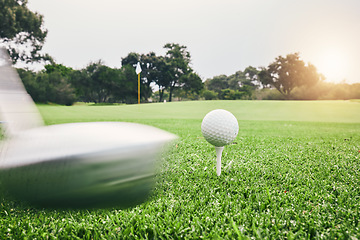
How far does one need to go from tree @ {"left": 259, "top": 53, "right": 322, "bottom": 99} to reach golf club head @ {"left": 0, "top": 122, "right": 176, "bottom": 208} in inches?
1738

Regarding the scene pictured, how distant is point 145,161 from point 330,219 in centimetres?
124

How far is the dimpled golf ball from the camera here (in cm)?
194

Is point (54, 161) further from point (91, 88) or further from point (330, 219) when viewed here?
point (91, 88)

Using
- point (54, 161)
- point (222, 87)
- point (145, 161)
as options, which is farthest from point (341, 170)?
point (222, 87)

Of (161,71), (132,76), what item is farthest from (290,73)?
(132,76)

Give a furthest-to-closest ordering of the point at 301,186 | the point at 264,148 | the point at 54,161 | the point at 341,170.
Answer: the point at 264,148 < the point at 341,170 < the point at 301,186 < the point at 54,161

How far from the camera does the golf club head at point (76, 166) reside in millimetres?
1096

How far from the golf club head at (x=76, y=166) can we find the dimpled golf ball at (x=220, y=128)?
80 cm

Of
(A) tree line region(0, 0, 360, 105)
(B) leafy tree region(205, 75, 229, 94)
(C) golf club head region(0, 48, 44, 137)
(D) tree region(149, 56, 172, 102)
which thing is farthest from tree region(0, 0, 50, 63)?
(B) leafy tree region(205, 75, 229, 94)

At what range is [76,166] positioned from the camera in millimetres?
1095

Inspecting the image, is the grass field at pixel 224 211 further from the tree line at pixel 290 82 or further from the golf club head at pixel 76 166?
the tree line at pixel 290 82

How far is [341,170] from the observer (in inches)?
93.4

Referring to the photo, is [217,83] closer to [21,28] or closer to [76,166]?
[21,28]

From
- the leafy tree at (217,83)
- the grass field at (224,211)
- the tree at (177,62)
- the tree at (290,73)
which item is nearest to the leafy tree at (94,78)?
the tree at (177,62)
